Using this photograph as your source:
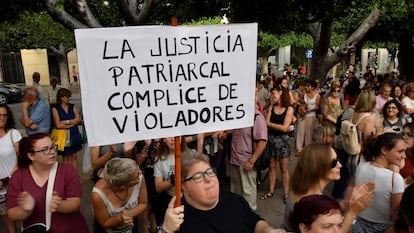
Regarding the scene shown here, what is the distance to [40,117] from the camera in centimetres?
580

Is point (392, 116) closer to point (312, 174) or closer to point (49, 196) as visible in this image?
point (312, 174)

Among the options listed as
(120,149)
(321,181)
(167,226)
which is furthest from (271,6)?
(167,226)

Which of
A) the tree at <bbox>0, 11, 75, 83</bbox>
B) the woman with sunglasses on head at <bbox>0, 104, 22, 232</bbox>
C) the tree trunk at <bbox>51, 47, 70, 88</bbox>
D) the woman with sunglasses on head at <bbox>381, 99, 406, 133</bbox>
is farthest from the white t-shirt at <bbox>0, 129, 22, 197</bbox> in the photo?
the tree trunk at <bbox>51, 47, 70, 88</bbox>

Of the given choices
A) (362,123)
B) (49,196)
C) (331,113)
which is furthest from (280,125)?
(49,196)

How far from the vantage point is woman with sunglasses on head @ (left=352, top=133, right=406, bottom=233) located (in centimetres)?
284

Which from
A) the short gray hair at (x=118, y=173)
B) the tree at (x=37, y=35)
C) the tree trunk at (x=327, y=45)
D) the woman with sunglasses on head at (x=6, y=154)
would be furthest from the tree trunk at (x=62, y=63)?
the short gray hair at (x=118, y=173)

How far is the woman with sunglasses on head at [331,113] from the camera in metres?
6.37

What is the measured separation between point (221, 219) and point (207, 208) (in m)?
0.10

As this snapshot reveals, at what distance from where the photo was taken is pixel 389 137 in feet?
10.1

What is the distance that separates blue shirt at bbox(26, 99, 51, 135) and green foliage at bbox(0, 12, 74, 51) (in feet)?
66.0

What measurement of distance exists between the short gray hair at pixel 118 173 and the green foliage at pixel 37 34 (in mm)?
23487

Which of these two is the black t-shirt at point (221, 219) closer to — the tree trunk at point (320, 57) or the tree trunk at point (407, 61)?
the tree trunk at point (320, 57)

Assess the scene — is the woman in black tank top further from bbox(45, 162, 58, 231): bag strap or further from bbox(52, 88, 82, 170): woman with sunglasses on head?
bbox(45, 162, 58, 231): bag strap

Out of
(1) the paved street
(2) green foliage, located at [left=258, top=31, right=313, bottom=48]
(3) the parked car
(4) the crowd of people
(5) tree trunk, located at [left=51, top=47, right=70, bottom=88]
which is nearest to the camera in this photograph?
(4) the crowd of people
